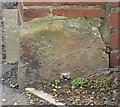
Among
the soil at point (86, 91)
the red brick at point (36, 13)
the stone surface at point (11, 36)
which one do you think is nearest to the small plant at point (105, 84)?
the soil at point (86, 91)

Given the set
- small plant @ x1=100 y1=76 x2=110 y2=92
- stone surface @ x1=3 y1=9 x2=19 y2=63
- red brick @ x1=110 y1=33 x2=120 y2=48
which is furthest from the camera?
stone surface @ x1=3 y1=9 x2=19 y2=63

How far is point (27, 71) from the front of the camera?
2.22 m

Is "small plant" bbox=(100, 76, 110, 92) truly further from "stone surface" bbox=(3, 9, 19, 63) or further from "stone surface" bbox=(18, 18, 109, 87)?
"stone surface" bbox=(3, 9, 19, 63)

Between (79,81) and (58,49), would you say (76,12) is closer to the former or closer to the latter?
(58,49)

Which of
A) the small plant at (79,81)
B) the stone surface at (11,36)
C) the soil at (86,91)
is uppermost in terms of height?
the stone surface at (11,36)

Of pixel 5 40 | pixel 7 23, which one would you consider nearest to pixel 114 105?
pixel 5 40

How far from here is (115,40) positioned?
2.24m

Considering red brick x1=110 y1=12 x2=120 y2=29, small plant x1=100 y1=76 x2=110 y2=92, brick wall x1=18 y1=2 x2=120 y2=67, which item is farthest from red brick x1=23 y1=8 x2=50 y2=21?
small plant x1=100 y1=76 x2=110 y2=92

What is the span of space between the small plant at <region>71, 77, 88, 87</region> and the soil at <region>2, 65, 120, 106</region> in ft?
0.04

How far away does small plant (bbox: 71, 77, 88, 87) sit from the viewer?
216 centimetres

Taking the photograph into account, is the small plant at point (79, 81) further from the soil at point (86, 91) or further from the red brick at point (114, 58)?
the red brick at point (114, 58)

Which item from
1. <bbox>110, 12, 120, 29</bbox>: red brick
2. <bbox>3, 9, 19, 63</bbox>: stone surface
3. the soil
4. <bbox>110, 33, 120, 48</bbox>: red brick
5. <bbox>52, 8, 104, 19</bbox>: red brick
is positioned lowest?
the soil

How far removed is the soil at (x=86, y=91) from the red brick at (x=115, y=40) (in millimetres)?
140

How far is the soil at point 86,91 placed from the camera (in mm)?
2021
